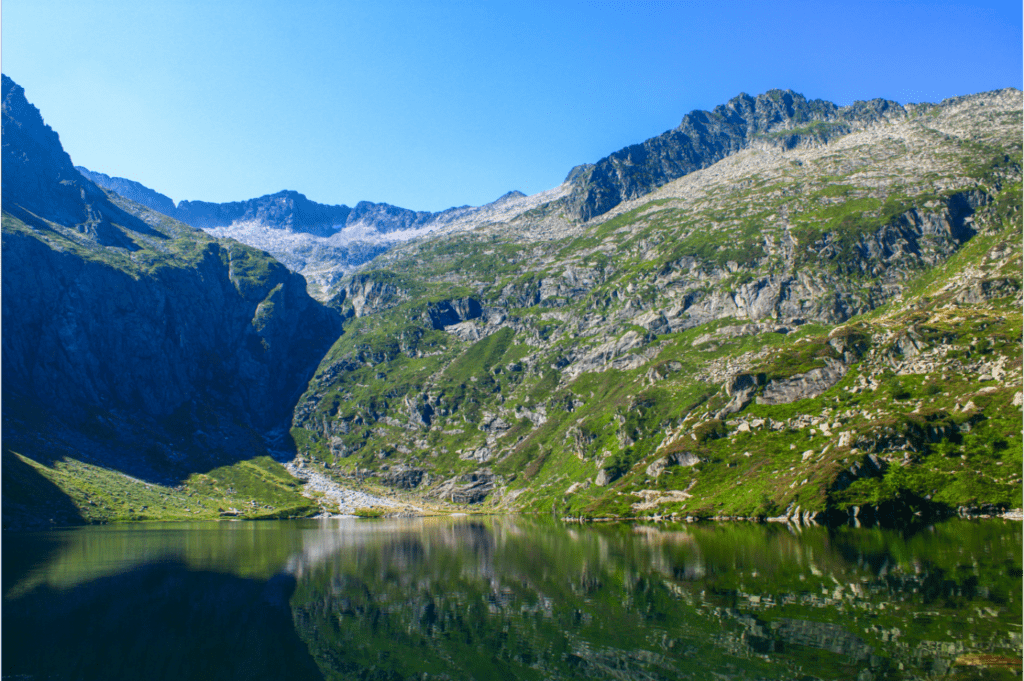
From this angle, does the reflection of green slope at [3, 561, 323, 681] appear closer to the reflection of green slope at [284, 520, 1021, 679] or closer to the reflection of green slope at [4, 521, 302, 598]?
the reflection of green slope at [284, 520, 1021, 679]

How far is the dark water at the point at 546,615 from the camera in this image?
123 ft

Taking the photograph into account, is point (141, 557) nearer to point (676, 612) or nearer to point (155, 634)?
point (155, 634)

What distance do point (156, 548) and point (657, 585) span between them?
350ft

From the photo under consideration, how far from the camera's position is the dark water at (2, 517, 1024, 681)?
37.5 metres

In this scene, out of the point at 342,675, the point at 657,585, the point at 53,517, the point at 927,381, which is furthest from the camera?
the point at 53,517

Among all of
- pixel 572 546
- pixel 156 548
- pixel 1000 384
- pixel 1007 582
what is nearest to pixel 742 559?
pixel 1007 582

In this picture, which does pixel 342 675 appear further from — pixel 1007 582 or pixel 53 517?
pixel 53 517

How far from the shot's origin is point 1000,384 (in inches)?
6206

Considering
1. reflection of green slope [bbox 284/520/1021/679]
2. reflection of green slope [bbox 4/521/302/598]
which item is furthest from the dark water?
reflection of green slope [bbox 4/521/302/598]

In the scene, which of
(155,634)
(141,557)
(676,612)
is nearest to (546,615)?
(676,612)

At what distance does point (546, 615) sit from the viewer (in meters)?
52.2

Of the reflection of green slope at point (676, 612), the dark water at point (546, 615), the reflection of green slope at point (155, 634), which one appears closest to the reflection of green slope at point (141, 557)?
the dark water at point (546, 615)

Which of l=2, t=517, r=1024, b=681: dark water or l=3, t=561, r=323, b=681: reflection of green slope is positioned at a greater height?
l=3, t=561, r=323, b=681: reflection of green slope

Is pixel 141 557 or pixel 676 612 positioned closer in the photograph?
pixel 676 612
